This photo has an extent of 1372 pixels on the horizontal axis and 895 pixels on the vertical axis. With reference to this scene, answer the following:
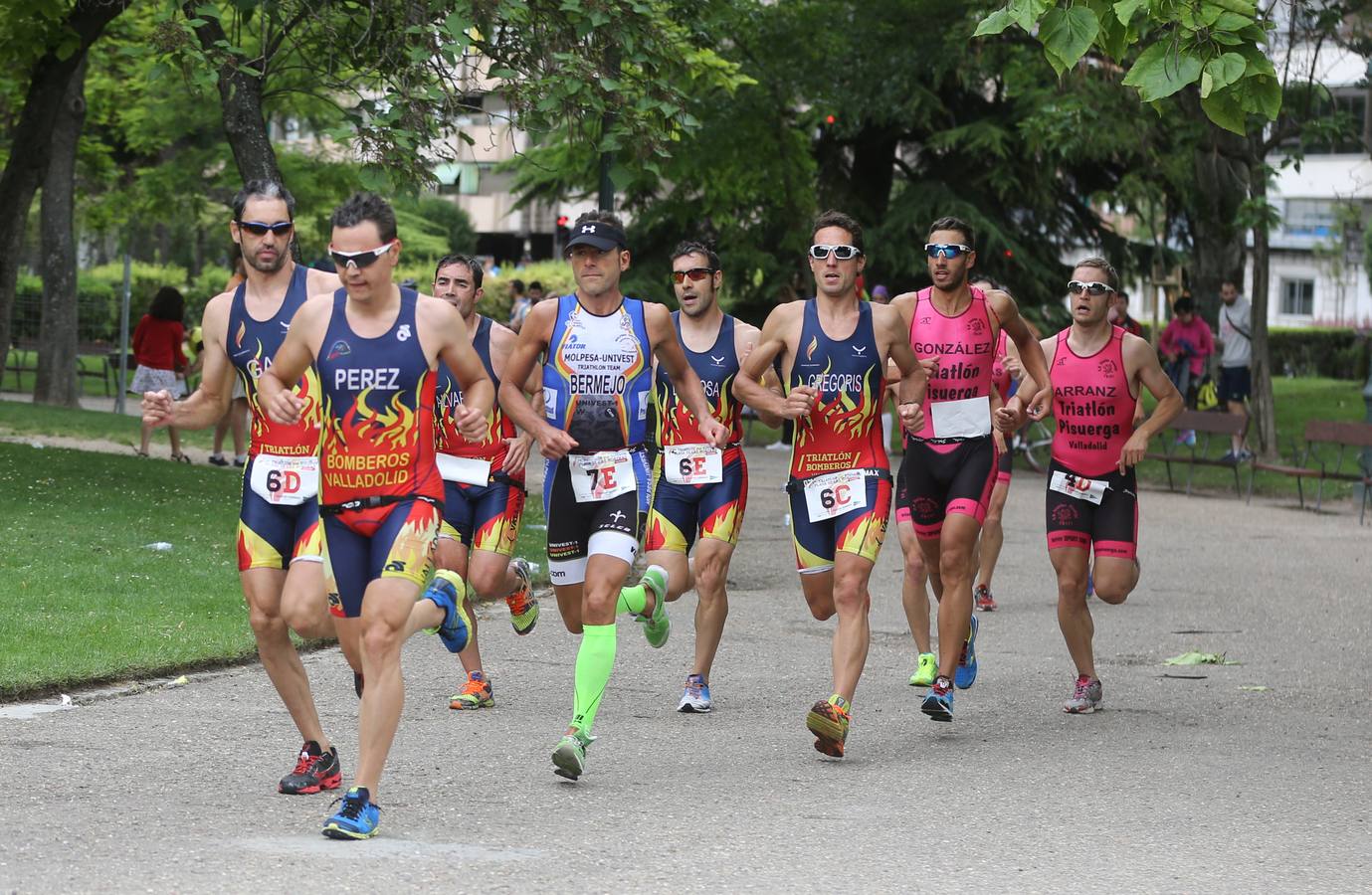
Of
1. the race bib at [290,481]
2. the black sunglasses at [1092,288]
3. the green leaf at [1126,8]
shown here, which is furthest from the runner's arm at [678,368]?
the black sunglasses at [1092,288]

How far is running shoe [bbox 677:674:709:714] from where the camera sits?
8.87m

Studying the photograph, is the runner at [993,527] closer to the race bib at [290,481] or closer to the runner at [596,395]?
the runner at [596,395]

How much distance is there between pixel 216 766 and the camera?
7211mm

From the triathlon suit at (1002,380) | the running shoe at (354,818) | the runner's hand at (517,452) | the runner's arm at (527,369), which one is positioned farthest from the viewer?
the triathlon suit at (1002,380)

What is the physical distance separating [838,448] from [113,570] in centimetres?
569

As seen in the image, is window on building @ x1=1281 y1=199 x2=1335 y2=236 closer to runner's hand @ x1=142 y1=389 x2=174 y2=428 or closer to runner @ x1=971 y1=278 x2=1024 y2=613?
runner @ x1=971 y1=278 x2=1024 y2=613

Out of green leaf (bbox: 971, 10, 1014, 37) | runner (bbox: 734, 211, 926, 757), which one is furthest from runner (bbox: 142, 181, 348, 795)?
green leaf (bbox: 971, 10, 1014, 37)

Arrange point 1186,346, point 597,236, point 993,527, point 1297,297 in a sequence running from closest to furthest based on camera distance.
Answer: point 597,236 < point 993,527 < point 1186,346 < point 1297,297

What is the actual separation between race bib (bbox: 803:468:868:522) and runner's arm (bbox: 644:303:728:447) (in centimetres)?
46

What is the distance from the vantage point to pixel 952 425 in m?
9.24

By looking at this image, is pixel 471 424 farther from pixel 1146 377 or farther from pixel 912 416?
pixel 1146 377

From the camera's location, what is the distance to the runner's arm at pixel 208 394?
22.0 ft

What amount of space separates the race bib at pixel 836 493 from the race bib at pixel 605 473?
0.89 metres

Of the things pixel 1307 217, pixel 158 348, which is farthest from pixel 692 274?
pixel 1307 217
